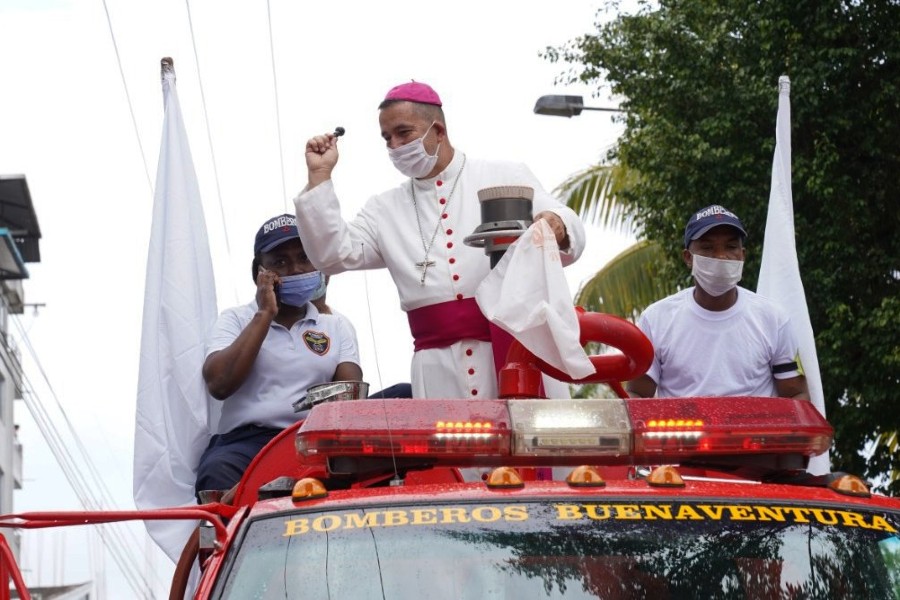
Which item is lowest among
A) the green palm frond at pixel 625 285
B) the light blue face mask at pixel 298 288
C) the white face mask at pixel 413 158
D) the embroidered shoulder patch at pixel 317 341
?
the green palm frond at pixel 625 285

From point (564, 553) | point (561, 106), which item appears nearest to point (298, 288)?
point (564, 553)

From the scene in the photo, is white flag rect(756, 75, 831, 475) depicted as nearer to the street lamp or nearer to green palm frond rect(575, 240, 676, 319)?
the street lamp

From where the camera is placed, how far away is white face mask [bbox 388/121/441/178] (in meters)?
6.02

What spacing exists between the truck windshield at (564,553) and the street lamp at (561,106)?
38.4 ft

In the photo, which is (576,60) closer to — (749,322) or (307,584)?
(749,322)

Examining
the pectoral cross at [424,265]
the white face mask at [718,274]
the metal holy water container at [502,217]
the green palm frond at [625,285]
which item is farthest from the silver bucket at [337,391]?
the green palm frond at [625,285]

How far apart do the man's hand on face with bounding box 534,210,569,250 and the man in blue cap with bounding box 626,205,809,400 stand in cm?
104

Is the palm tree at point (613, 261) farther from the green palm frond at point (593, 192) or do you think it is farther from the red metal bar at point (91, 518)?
the red metal bar at point (91, 518)

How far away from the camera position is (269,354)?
6.36 m

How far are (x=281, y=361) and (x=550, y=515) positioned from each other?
2.55 m

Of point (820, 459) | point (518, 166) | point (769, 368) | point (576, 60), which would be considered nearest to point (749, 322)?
point (769, 368)

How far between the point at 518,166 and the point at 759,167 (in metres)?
7.79

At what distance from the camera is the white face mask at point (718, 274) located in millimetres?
6480

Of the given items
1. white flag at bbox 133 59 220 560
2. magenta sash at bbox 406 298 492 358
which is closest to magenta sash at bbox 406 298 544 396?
magenta sash at bbox 406 298 492 358
